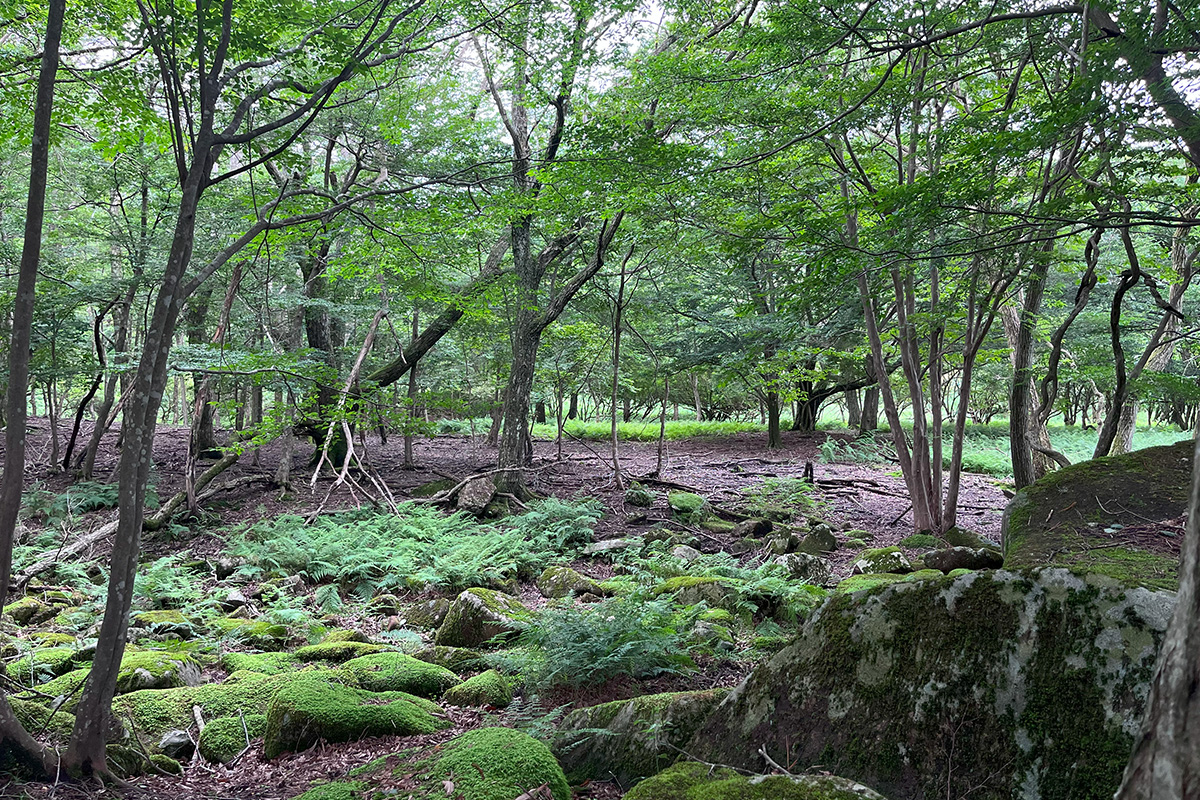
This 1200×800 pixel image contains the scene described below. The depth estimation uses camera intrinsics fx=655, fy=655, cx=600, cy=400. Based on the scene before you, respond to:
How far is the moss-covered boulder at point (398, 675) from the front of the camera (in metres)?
4.63

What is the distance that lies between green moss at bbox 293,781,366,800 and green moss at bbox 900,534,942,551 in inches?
267

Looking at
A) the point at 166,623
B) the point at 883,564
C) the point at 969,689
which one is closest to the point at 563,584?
the point at 883,564

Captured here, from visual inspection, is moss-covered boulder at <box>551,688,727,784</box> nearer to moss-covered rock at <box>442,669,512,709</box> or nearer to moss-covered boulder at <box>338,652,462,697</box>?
moss-covered rock at <box>442,669,512,709</box>

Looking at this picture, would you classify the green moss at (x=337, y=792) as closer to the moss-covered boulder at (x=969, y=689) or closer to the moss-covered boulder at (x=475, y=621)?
the moss-covered boulder at (x=969, y=689)

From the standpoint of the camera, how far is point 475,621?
5.77 m

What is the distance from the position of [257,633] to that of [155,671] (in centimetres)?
159

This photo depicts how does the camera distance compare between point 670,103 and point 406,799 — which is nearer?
point 406,799

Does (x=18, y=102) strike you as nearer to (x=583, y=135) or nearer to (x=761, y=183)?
(x=583, y=135)

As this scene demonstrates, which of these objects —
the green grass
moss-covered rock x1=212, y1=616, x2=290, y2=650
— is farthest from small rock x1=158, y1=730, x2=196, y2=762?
the green grass

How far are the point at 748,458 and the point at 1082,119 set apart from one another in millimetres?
13309

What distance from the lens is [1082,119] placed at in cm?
464

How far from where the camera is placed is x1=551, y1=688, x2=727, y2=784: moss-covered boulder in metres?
2.90

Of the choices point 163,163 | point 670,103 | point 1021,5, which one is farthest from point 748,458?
point 163,163

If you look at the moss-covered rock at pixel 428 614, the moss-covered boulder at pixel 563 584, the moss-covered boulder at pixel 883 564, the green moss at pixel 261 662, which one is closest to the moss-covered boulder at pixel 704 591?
the moss-covered boulder at pixel 563 584
